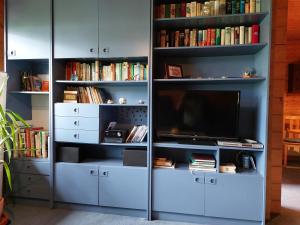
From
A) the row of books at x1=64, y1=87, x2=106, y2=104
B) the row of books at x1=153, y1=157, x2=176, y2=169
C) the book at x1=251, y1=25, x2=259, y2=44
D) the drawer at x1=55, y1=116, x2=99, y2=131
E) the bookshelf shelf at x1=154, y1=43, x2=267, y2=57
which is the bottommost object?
the row of books at x1=153, y1=157, x2=176, y2=169

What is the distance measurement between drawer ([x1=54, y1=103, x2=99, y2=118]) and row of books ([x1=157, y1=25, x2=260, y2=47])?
985 millimetres

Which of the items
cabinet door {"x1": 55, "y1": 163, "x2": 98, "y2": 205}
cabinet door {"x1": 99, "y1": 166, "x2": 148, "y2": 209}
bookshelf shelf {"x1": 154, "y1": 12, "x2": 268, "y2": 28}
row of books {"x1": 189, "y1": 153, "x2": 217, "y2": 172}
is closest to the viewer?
bookshelf shelf {"x1": 154, "y1": 12, "x2": 268, "y2": 28}

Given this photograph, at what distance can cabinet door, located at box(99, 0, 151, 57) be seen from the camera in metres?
2.31

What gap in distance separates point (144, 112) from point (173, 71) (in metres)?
0.60

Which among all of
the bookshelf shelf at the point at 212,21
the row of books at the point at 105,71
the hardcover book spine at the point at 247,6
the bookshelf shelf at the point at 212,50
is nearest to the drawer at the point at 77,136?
the row of books at the point at 105,71

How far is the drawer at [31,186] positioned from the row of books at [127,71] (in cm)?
137

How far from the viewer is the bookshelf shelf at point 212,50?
219 cm

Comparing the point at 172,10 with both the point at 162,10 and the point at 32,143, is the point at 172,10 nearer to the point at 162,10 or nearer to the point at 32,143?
the point at 162,10

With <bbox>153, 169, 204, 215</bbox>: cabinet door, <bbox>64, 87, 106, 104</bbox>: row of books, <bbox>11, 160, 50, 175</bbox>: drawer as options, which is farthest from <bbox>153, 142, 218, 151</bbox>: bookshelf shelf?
<bbox>11, 160, 50, 175</bbox>: drawer

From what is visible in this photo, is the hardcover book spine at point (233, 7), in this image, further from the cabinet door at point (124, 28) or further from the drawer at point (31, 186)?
the drawer at point (31, 186)

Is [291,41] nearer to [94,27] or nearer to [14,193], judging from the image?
[94,27]

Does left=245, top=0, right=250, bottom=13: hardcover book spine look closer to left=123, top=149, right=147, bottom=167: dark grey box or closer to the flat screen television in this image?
the flat screen television

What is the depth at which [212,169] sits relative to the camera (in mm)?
2252

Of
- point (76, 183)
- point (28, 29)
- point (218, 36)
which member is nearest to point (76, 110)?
point (76, 183)
